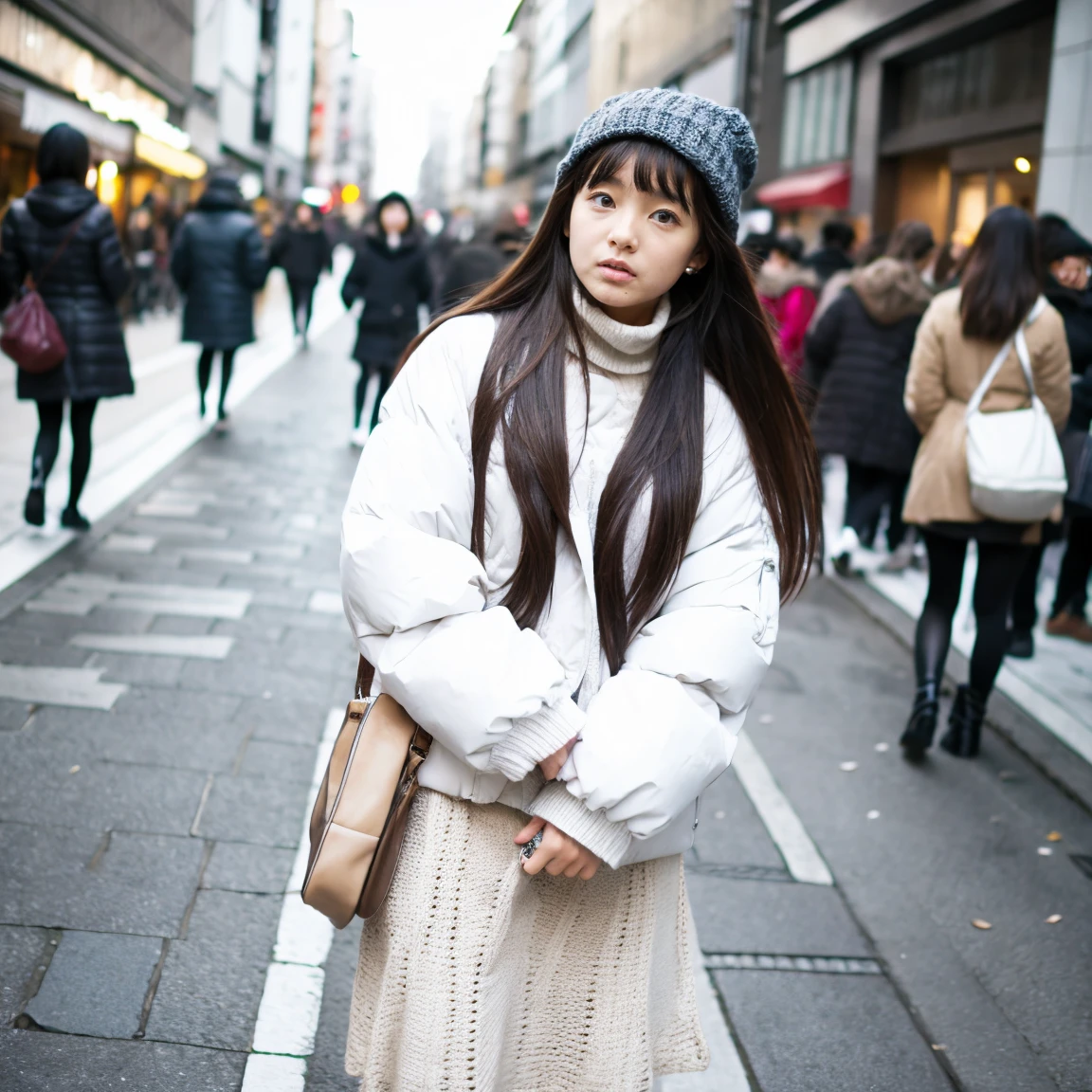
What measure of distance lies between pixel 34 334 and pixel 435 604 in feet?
18.9

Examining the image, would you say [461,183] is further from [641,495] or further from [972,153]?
[641,495]

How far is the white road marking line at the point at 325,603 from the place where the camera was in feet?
21.2

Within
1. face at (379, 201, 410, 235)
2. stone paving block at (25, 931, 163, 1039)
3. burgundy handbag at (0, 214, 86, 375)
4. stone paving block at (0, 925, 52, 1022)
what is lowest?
stone paving block at (25, 931, 163, 1039)

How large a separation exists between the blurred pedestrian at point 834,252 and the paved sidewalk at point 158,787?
4.93m

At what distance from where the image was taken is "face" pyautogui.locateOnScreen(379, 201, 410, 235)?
35.6 feet

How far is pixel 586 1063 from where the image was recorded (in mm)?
2094

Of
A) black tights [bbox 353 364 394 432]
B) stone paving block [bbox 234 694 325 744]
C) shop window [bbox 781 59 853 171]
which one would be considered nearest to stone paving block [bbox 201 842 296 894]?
stone paving block [bbox 234 694 325 744]

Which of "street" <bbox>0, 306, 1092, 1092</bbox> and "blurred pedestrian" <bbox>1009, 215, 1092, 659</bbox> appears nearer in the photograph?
"street" <bbox>0, 306, 1092, 1092</bbox>

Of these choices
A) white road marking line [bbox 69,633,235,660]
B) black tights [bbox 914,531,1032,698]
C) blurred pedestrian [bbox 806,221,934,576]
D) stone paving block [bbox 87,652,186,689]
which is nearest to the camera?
black tights [bbox 914,531,1032,698]

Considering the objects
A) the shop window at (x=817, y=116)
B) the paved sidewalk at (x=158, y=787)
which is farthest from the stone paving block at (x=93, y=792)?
the shop window at (x=817, y=116)

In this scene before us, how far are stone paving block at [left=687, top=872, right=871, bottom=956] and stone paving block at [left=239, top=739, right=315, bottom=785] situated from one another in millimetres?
1342

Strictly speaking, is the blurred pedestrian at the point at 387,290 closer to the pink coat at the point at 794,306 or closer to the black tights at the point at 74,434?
the pink coat at the point at 794,306

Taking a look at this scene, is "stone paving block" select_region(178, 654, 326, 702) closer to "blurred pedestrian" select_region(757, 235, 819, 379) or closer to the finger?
the finger

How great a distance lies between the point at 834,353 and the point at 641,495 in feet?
21.3
